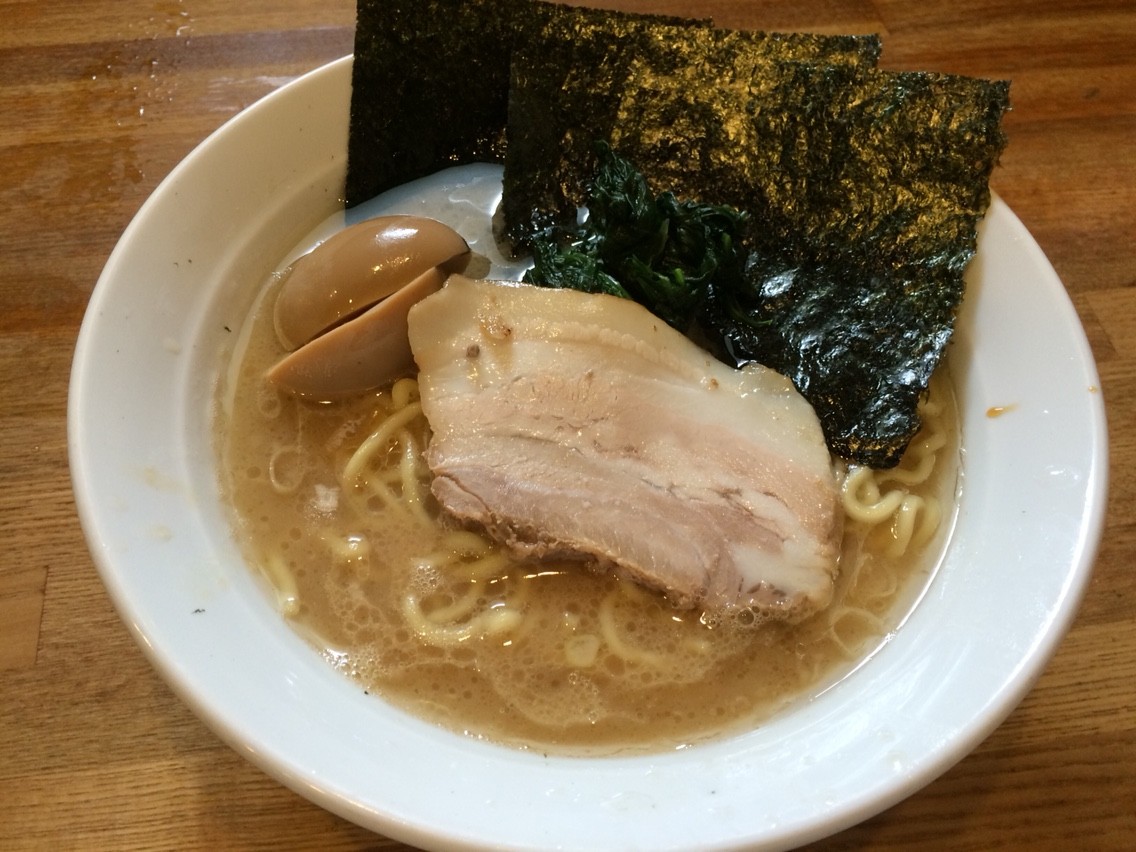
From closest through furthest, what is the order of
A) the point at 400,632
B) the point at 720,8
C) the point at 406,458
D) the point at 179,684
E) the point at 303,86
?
the point at 179,684, the point at 400,632, the point at 406,458, the point at 303,86, the point at 720,8

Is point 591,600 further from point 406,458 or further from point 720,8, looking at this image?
point 720,8

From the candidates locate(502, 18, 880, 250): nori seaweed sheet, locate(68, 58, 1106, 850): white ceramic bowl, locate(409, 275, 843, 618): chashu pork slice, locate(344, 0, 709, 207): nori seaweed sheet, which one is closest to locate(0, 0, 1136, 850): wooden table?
locate(68, 58, 1106, 850): white ceramic bowl

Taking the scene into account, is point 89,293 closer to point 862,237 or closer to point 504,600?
point 504,600

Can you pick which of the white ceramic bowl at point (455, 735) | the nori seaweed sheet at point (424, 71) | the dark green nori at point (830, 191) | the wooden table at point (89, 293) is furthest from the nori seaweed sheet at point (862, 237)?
the wooden table at point (89, 293)

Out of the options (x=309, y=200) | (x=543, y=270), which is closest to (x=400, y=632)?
(x=543, y=270)

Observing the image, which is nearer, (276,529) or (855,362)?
(276,529)

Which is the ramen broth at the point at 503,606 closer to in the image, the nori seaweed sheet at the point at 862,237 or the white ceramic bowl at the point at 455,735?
the white ceramic bowl at the point at 455,735

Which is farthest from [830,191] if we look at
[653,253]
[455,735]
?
[455,735]

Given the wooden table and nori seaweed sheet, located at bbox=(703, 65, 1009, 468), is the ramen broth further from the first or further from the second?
the wooden table
